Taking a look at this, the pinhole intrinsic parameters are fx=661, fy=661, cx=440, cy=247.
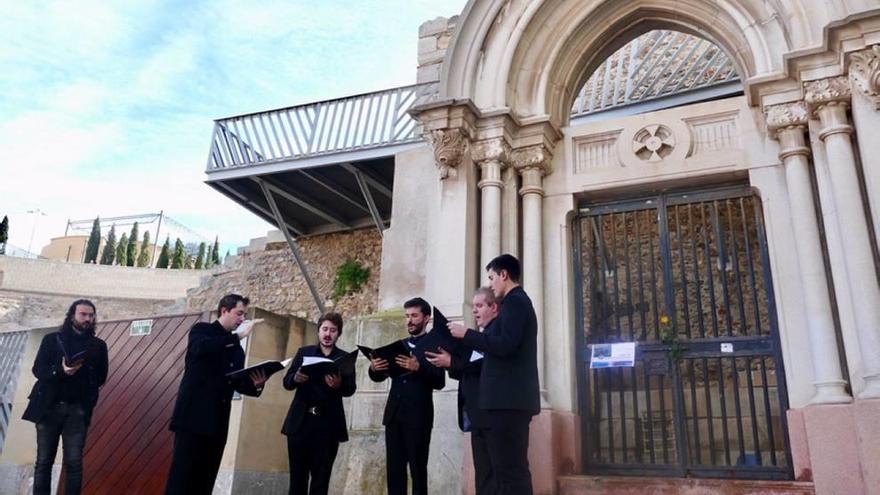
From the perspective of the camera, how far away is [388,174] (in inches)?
444

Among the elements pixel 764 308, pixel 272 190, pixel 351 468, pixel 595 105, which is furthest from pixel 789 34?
pixel 272 190

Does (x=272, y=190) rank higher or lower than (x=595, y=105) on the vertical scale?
lower

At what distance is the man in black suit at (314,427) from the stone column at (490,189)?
1836mm

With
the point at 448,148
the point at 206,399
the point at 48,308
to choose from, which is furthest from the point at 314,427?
the point at 48,308

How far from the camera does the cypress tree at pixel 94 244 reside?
35.9m

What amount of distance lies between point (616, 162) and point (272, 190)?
25.1ft

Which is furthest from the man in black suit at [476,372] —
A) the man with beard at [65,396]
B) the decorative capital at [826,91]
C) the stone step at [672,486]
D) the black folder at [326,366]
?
the decorative capital at [826,91]

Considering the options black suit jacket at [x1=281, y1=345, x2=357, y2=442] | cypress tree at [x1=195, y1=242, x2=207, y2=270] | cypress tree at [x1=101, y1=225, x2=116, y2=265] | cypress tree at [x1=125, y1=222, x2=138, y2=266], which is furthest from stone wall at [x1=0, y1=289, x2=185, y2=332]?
black suit jacket at [x1=281, y1=345, x2=357, y2=442]

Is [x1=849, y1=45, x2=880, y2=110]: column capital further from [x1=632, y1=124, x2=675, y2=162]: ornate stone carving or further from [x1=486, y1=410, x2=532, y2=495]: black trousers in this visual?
[x1=486, y1=410, x2=532, y2=495]: black trousers

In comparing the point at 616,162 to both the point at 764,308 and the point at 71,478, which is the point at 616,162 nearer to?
the point at 764,308

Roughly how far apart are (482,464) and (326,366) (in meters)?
1.13

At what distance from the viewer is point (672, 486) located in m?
4.52

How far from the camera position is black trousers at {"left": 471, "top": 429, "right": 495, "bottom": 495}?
3.67 metres

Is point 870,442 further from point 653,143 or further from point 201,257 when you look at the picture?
point 201,257
